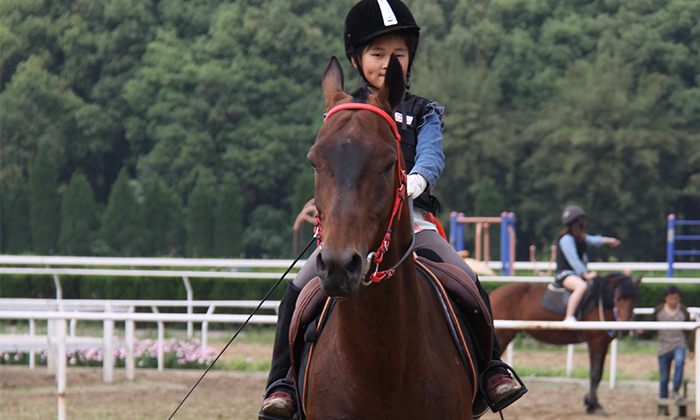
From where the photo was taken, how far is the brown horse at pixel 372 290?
230 centimetres

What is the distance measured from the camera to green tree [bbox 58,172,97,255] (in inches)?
1382

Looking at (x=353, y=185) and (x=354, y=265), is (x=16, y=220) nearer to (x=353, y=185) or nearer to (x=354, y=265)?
(x=353, y=185)

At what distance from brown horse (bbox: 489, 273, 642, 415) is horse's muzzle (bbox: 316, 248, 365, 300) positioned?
7.39 metres

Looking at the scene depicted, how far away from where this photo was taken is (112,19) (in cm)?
4209

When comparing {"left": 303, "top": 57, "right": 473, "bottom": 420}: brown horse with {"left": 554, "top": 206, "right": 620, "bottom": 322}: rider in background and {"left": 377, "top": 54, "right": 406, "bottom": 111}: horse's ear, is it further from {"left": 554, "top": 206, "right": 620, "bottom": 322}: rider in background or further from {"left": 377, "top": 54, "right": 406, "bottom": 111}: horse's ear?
{"left": 554, "top": 206, "right": 620, "bottom": 322}: rider in background

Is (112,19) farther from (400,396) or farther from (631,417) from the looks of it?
(400,396)

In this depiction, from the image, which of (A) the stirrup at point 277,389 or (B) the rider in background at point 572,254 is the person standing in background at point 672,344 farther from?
(A) the stirrup at point 277,389

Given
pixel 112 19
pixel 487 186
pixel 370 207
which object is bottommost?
pixel 487 186

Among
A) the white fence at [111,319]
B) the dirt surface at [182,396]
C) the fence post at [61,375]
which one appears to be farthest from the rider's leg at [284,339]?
the dirt surface at [182,396]

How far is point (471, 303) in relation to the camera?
3.27 metres

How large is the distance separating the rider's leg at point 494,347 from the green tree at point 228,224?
31801 mm

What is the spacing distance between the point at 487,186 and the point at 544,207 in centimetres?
349

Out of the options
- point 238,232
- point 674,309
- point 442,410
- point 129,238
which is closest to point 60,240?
point 129,238

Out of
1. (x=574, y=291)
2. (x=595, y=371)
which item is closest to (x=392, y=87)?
(x=595, y=371)
